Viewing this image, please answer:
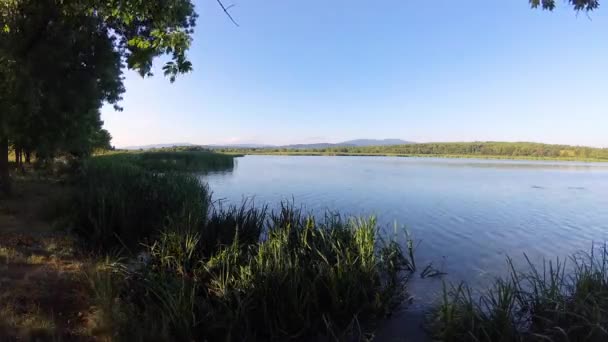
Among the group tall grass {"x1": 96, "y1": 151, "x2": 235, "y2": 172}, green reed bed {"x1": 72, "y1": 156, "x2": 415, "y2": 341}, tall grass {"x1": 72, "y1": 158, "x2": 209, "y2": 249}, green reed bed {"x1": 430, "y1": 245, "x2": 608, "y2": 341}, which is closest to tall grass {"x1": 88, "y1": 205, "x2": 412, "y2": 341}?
green reed bed {"x1": 72, "y1": 156, "x2": 415, "y2": 341}

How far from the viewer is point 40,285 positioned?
15.9ft

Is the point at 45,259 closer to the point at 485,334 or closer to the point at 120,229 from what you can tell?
the point at 120,229

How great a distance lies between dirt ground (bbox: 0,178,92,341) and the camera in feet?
12.4

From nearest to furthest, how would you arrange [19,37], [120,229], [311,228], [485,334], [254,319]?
[485,334] < [254,319] < [311,228] < [120,229] < [19,37]

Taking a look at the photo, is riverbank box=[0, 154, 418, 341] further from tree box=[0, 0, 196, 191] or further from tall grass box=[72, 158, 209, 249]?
tree box=[0, 0, 196, 191]

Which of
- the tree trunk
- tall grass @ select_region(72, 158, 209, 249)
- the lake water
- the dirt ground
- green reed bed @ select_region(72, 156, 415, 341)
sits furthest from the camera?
the tree trunk

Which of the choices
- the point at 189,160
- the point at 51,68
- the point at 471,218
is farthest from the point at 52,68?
the point at 189,160

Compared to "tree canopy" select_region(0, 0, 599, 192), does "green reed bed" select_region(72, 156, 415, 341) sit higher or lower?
lower

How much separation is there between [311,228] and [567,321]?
13.9 ft

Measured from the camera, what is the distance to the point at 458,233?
11.1 m

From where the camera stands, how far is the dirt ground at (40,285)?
3768mm

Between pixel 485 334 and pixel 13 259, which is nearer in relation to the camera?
pixel 485 334

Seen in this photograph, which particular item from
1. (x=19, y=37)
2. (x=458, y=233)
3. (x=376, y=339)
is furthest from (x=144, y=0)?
(x=458, y=233)

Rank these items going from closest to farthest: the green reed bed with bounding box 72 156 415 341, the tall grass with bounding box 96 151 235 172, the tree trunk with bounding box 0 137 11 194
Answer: the green reed bed with bounding box 72 156 415 341 → the tree trunk with bounding box 0 137 11 194 → the tall grass with bounding box 96 151 235 172
